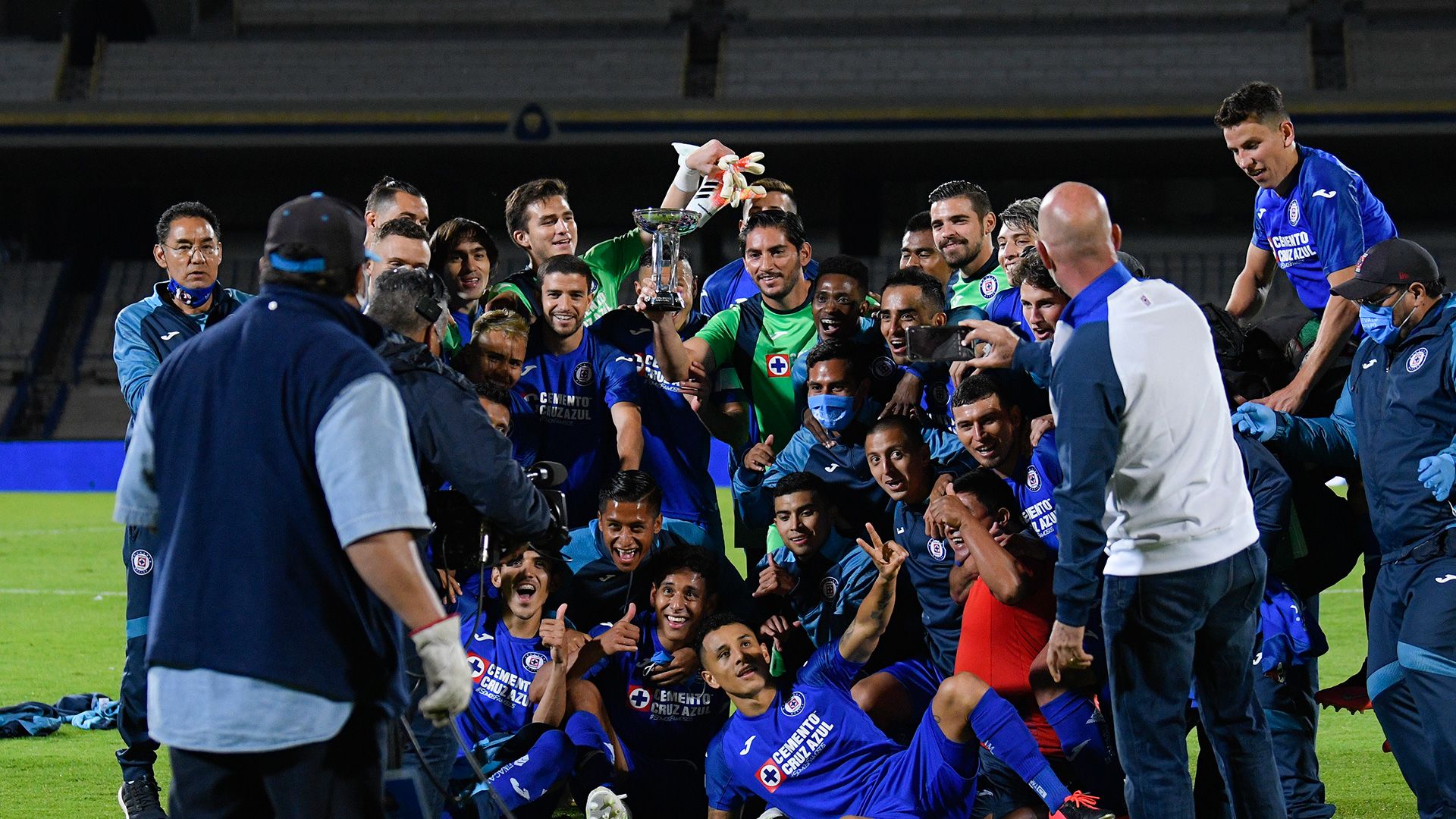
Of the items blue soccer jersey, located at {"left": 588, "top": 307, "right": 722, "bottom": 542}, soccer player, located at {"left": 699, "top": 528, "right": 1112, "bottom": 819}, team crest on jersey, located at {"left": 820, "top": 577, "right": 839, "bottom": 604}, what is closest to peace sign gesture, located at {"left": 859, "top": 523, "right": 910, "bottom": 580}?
soccer player, located at {"left": 699, "top": 528, "right": 1112, "bottom": 819}

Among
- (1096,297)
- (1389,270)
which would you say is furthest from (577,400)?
(1389,270)

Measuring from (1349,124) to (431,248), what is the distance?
1761cm

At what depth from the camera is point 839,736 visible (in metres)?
4.85

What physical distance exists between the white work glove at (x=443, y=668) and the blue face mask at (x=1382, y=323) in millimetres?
3418

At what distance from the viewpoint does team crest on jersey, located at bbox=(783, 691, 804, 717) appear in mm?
4895

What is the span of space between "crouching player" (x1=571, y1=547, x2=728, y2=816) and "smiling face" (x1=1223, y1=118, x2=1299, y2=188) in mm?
2611

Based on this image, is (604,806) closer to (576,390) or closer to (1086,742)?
(1086,742)

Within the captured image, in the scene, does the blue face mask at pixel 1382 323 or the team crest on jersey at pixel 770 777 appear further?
the team crest on jersey at pixel 770 777

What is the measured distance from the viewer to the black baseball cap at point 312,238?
8.99 ft

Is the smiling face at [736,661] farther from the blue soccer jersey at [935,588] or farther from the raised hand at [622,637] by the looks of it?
the blue soccer jersey at [935,588]

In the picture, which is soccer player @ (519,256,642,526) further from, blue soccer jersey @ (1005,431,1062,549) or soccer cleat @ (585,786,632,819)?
blue soccer jersey @ (1005,431,1062,549)

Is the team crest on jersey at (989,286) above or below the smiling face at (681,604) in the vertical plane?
above

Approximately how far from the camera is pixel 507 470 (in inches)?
142

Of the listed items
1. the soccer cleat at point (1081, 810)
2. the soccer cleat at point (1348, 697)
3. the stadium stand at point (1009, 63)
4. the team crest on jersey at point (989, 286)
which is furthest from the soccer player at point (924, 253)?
the stadium stand at point (1009, 63)
